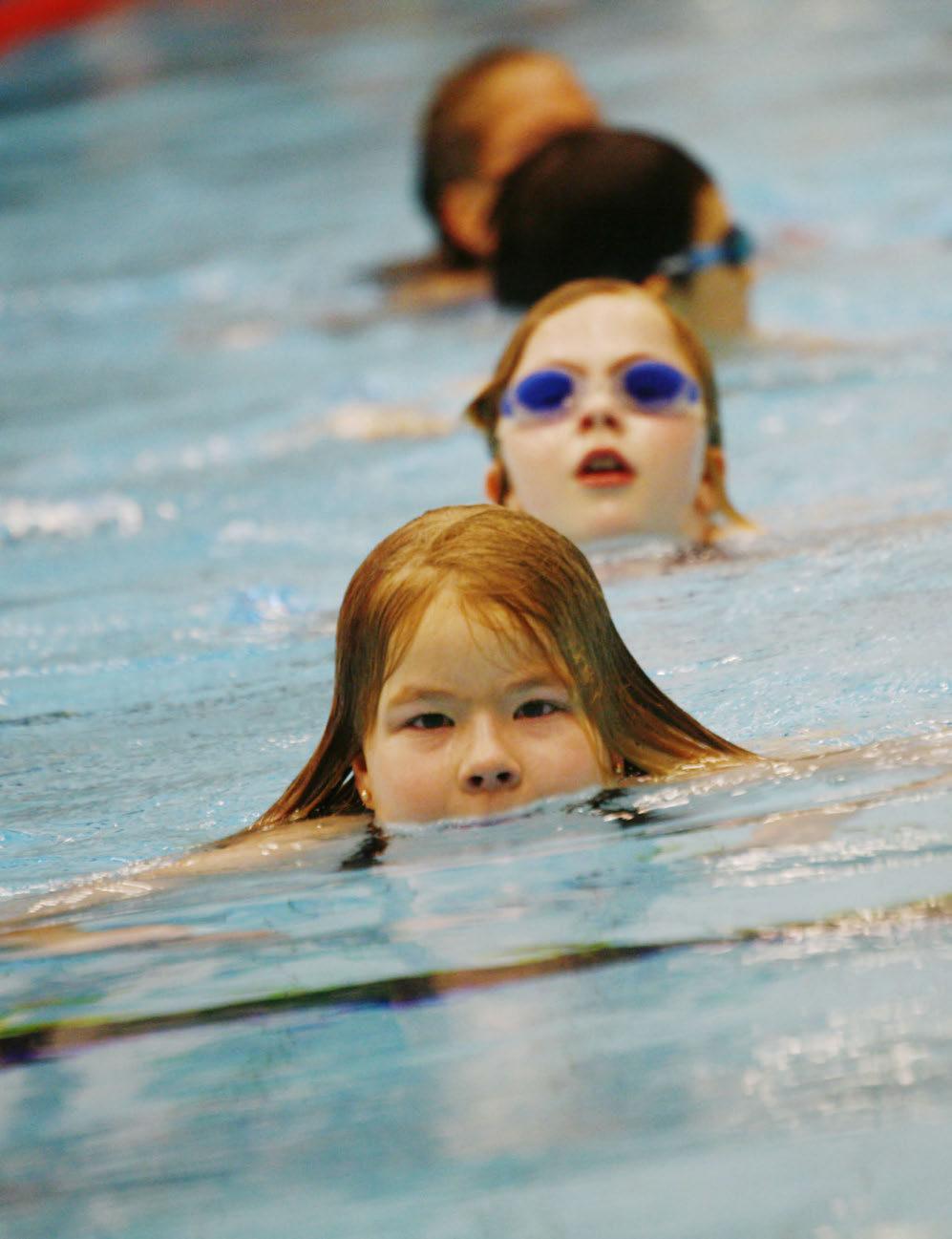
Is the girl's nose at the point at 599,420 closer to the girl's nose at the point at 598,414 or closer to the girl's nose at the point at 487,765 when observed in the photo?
the girl's nose at the point at 598,414

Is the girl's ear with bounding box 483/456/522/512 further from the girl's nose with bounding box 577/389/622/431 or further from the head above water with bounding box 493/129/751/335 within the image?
the head above water with bounding box 493/129/751/335

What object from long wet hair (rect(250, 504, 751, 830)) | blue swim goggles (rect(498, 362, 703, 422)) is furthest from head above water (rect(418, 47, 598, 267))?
long wet hair (rect(250, 504, 751, 830))

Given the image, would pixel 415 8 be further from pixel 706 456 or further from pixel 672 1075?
pixel 672 1075

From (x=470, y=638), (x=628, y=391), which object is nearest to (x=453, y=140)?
(x=628, y=391)

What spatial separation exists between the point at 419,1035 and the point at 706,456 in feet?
6.27

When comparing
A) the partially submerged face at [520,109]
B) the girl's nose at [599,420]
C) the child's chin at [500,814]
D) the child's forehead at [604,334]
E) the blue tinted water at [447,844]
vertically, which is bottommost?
the blue tinted water at [447,844]

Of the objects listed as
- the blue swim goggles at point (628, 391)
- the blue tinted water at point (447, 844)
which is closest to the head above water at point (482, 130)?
the blue tinted water at point (447, 844)

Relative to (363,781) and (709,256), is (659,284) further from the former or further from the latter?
(363,781)

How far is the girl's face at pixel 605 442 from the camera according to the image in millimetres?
3383

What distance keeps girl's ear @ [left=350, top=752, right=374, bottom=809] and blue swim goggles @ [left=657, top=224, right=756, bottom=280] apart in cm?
265

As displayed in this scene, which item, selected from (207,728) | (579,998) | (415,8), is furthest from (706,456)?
(415,8)

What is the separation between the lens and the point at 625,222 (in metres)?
4.71

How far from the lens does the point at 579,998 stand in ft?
6.15

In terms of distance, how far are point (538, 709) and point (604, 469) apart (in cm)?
123
